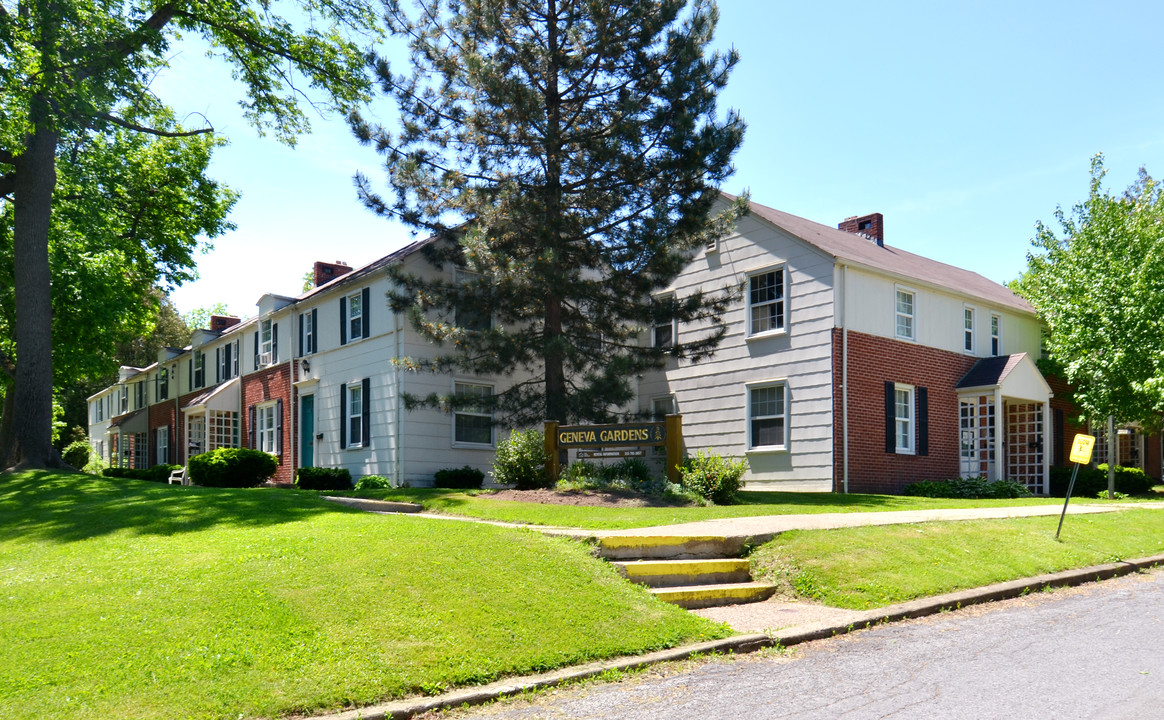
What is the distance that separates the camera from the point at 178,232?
27.1 meters

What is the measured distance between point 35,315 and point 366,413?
782cm

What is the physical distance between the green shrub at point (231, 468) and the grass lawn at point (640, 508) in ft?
18.0

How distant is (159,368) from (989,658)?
39.6 metres

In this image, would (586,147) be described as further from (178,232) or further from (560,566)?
(178,232)

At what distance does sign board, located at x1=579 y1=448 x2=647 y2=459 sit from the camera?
1620cm

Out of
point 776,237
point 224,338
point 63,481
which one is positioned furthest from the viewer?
point 224,338

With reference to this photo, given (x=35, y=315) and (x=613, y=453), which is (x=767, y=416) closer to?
(x=613, y=453)

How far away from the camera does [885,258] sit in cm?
2431

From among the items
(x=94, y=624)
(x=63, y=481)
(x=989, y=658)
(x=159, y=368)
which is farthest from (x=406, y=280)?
(x=159, y=368)

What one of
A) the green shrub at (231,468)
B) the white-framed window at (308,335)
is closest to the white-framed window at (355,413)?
the green shrub at (231,468)

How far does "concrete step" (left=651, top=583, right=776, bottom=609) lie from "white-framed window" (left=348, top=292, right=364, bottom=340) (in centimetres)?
1648

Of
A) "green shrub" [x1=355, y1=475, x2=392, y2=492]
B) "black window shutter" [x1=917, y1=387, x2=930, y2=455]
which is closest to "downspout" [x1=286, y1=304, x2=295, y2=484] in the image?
"green shrub" [x1=355, y1=475, x2=392, y2=492]

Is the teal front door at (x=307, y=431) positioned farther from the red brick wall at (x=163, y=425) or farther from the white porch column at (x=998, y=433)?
the white porch column at (x=998, y=433)

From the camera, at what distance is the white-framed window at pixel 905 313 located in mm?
21984
